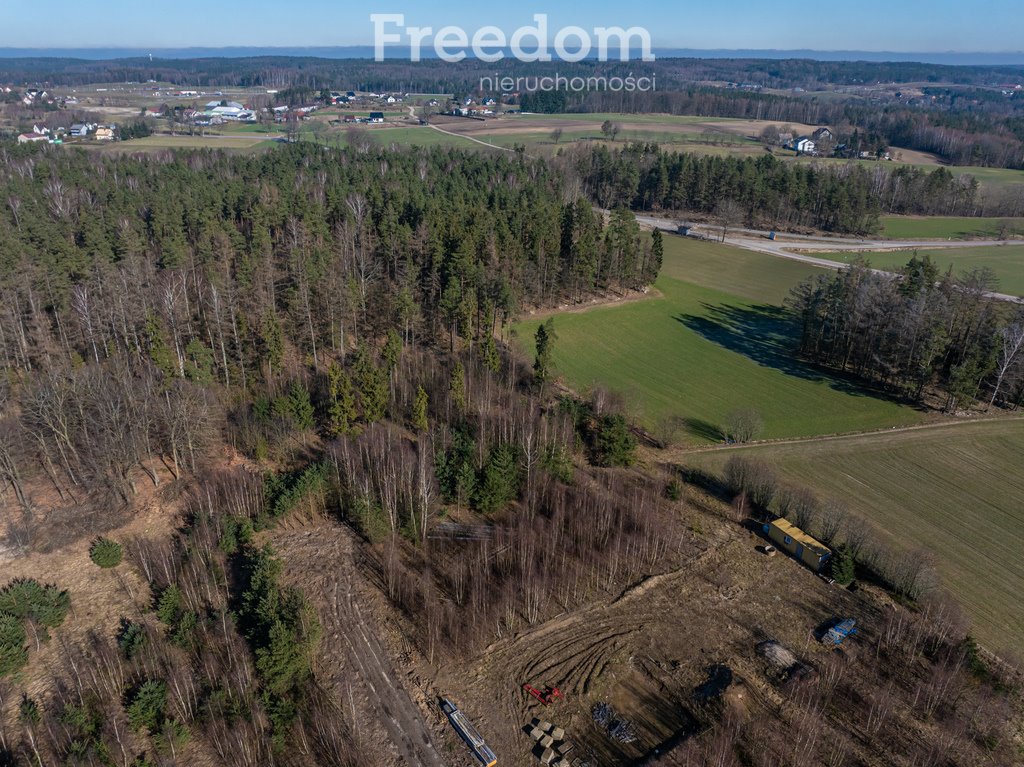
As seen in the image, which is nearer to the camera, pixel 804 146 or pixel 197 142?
pixel 197 142

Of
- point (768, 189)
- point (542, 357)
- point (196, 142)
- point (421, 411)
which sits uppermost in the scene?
point (196, 142)

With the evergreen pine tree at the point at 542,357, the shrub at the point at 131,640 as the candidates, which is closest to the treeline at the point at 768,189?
the evergreen pine tree at the point at 542,357

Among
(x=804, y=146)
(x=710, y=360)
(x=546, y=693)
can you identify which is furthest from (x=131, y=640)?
(x=804, y=146)

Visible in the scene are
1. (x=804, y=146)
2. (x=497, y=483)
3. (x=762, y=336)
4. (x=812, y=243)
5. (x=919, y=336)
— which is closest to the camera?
(x=497, y=483)

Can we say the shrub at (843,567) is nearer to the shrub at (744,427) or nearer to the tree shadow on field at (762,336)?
the shrub at (744,427)

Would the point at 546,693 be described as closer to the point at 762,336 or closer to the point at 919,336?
the point at 919,336

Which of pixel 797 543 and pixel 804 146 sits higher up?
pixel 804 146

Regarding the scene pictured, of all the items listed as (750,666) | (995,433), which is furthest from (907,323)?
(750,666)
